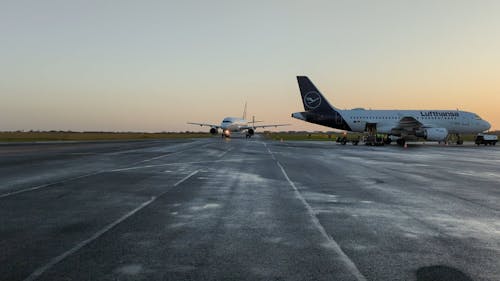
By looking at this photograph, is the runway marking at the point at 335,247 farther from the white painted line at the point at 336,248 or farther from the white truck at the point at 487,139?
the white truck at the point at 487,139

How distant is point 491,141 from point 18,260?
212 ft

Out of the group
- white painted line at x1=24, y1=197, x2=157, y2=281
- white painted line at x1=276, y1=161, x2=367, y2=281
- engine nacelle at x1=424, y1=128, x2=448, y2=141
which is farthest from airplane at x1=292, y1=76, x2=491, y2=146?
white painted line at x1=24, y1=197, x2=157, y2=281

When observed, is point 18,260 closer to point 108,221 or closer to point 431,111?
point 108,221

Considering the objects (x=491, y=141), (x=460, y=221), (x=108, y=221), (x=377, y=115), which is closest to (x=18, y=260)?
(x=108, y=221)

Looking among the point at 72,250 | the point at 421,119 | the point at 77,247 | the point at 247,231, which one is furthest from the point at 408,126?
the point at 72,250

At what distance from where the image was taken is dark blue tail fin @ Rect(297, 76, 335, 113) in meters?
49.5

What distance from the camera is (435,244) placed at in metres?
5.48

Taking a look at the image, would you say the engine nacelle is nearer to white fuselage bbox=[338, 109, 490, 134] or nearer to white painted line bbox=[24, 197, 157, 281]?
white fuselage bbox=[338, 109, 490, 134]

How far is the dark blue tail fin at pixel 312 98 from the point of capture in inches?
1948

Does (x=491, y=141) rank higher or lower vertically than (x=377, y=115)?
lower

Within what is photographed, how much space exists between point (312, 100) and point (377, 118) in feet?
29.0

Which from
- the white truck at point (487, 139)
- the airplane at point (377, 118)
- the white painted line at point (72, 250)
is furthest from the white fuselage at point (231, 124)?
the white painted line at point (72, 250)

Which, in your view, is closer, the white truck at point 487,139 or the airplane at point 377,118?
the airplane at point 377,118

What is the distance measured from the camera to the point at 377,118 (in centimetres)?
4941
